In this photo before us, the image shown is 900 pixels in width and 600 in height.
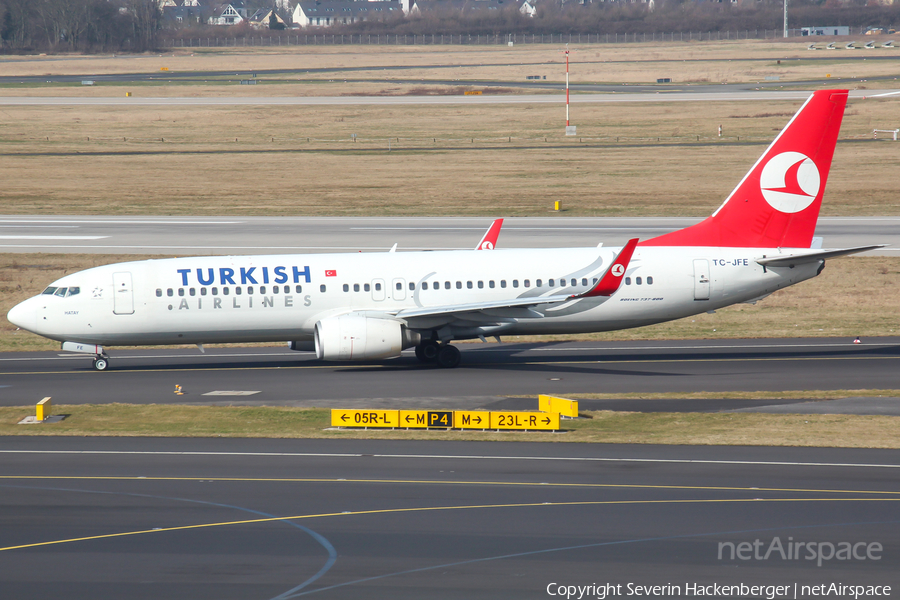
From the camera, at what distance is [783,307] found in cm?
4597

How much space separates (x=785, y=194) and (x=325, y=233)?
104ft

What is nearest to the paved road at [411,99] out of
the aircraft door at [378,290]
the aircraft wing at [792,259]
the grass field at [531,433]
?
the aircraft wing at [792,259]

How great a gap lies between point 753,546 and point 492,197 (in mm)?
57766

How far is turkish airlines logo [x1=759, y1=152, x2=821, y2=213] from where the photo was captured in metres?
36.8

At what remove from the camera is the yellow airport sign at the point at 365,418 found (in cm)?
2700

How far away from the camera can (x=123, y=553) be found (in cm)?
1725

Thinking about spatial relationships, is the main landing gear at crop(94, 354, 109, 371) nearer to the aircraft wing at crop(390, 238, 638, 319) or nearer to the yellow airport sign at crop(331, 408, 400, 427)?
the aircraft wing at crop(390, 238, 638, 319)

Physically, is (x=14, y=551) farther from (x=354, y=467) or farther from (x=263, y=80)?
(x=263, y=80)

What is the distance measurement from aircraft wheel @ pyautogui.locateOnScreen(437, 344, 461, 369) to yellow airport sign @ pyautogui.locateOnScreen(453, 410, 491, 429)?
8.72 meters

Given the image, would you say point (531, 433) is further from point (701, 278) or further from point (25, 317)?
point (25, 317)

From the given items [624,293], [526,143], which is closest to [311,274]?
[624,293]
